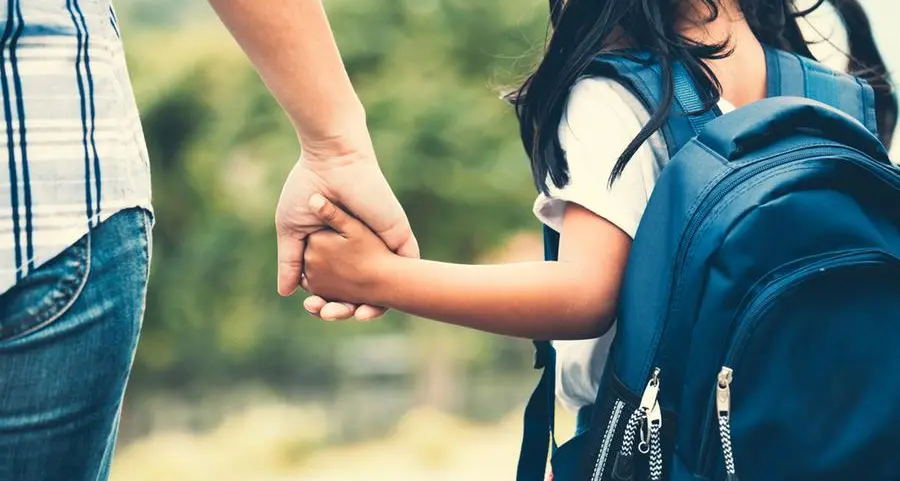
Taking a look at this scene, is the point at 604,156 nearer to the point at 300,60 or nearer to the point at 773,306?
the point at 773,306

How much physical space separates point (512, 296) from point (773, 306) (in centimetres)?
28

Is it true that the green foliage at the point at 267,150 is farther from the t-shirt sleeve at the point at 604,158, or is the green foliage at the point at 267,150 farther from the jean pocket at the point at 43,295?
the jean pocket at the point at 43,295

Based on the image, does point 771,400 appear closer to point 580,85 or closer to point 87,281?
point 580,85

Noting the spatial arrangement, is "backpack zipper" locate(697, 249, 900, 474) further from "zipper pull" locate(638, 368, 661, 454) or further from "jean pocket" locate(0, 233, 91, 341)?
"jean pocket" locate(0, 233, 91, 341)

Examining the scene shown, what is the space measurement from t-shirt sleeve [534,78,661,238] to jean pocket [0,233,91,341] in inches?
22.0

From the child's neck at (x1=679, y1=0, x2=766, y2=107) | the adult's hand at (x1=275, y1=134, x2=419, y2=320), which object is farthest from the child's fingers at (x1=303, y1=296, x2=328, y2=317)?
the child's neck at (x1=679, y1=0, x2=766, y2=107)

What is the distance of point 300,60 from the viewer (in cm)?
90

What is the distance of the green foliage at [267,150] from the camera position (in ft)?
19.1

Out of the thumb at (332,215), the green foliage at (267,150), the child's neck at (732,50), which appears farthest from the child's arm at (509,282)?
the green foliage at (267,150)

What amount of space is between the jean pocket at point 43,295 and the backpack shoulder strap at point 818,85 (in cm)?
81

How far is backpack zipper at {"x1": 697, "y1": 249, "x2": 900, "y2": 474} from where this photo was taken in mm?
936

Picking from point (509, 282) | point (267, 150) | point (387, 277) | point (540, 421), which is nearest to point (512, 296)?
point (509, 282)

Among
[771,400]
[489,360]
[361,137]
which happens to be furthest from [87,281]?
[489,360]

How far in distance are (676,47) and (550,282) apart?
310 mm
